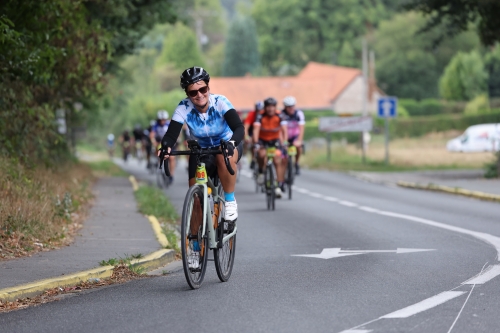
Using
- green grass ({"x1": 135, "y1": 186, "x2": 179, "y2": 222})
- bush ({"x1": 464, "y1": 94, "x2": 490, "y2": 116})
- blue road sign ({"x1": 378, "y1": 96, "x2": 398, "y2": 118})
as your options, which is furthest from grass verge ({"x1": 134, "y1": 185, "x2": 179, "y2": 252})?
bush ({"x1": 464, "y1": 94, "x2": 490, "y2": 116})

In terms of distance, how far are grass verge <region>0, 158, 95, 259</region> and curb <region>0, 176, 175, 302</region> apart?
1.37 metres

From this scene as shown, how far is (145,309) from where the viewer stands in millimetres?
8461

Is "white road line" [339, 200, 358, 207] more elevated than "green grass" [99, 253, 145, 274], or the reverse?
"green grass" [99, 253, 145, 274]

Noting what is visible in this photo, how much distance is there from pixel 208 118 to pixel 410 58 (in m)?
113

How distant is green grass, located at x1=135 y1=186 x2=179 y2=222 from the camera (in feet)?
57.7

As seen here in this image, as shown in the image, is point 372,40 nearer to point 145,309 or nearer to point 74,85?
point 74,85

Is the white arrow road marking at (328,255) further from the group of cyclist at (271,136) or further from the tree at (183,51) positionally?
the tree at (183,51)

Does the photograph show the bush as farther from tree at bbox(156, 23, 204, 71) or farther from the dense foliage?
the dense foliage

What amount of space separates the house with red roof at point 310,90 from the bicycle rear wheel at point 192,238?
10733cm

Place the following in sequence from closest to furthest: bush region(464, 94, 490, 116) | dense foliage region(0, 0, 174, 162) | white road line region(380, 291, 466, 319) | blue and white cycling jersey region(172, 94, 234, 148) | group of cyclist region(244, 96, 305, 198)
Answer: white road line region(380, 291, 466, 319) → blue and white cycling jersey region(172, 94, 234, 148) → dense foliage region(0, 0, 174, 162) → group of cyclist region(244, 96, 305, 198) → bush region(464, 94, 490, 116)

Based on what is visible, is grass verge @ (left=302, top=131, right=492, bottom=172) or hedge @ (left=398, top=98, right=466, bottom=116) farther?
hedge @ (left=398, top=98, right=466, bottom=116)

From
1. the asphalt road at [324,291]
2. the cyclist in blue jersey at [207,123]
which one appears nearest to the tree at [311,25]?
the asphalt road at [324,291]

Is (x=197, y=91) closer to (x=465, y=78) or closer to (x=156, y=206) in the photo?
(x=156, y=206)

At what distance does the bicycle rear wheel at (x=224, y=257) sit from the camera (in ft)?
32.2
